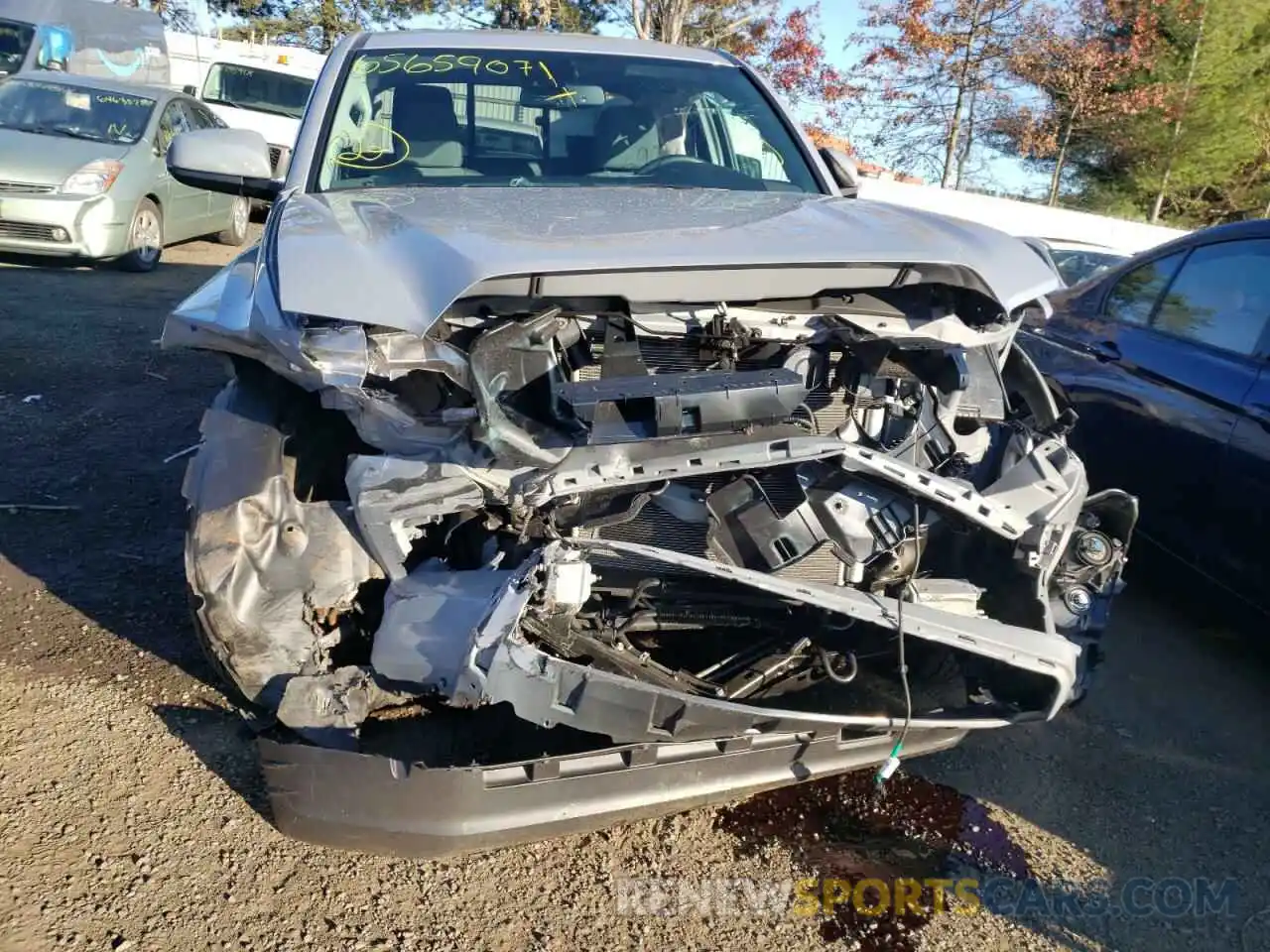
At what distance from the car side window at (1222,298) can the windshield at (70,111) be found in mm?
8878

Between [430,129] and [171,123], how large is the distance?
7785 millimetres

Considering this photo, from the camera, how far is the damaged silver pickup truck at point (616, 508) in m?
2.28

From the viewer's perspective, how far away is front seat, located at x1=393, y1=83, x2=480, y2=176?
3.47 meters

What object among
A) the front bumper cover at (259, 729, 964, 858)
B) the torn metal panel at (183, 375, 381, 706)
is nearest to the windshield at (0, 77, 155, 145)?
the torn metal panel at (183, 375, 381, 706)

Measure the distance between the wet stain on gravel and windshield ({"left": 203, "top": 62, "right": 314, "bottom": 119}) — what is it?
13621 millimetres

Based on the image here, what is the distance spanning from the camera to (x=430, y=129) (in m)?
3.59

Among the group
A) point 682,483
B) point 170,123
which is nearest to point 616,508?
point 682,483

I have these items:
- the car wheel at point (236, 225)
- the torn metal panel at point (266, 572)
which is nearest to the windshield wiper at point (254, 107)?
the car wheel at point (236, 225)

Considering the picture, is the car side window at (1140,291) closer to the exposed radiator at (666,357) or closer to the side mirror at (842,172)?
the side mirror at (842,172)

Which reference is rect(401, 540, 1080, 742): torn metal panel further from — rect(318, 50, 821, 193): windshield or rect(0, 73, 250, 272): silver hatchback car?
rect(0, 73, 250, 272): silver hatchback car

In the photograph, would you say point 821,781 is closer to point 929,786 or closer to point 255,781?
point 929,786

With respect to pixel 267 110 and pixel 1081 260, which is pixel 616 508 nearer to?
pixel 1081 260

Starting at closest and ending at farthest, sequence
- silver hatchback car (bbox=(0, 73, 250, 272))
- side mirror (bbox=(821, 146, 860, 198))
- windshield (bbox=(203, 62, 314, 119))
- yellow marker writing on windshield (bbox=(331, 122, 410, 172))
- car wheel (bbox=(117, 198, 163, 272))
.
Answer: yellow marker writing on windshield (bbox=(331, 122, 410, 172))
side mirror (bbox=(821, 146, 860, 198))
silver hatchback car (bbox=(0, 73, 250, 272))
car wheel (bbox=(117, 198, 163, 272))
windshield (bbox=(203, 62, 314, 119))

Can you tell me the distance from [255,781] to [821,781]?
5.44ft
